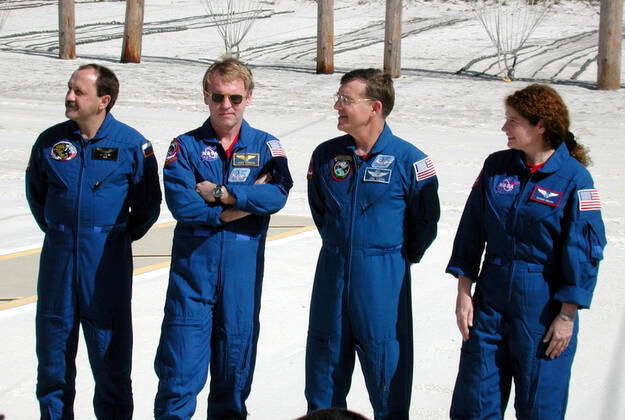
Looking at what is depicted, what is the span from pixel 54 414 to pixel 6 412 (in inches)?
35.5

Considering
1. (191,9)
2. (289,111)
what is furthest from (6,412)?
(191,9)

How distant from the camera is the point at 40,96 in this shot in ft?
71.9

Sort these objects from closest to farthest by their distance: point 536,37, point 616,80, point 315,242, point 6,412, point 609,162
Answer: point 6,412 < point 315,242 < point 609,162 < point 616,80 < point 536,37

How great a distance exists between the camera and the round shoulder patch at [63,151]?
17.1ft

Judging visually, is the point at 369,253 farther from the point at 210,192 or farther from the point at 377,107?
the point at 210,192

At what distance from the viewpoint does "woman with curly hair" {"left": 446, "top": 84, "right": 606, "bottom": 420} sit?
4516mm

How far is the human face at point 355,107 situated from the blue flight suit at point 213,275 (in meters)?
0.47

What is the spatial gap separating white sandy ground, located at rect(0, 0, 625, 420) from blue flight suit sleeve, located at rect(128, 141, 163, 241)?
131 centimetres

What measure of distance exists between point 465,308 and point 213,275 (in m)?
1.23

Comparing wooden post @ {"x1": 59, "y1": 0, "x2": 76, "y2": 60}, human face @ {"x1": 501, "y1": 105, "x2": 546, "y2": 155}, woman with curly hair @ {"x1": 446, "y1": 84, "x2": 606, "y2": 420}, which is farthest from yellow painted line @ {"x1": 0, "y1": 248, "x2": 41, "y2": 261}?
wooden post @ {"x1": 59, "y1": 0, "x2": 76, "y2": 60}

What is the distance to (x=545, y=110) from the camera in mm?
4586

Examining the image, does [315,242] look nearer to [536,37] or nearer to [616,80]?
[616,80]

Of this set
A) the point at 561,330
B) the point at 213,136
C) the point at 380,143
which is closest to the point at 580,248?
the point at 561,330

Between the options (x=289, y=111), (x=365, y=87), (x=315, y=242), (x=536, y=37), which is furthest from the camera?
(x=536, y=37)
